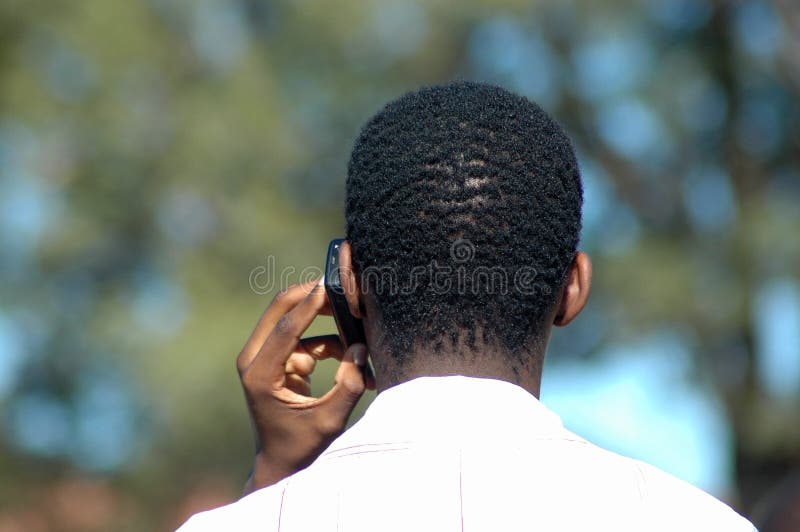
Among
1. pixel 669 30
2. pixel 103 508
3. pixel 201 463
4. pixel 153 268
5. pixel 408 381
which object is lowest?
pixel 103 508

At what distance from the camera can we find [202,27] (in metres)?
8.50

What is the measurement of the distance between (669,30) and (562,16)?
759 millimetres

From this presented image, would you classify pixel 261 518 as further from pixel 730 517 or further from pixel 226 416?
pixel 226 416

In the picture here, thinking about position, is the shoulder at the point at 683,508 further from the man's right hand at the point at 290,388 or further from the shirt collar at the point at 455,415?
the man's right hand at the point at 290,388

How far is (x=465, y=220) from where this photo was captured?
142 centimetres

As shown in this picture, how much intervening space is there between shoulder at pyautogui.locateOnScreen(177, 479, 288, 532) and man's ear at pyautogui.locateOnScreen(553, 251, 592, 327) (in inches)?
20.2

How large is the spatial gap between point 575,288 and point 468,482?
42 cm

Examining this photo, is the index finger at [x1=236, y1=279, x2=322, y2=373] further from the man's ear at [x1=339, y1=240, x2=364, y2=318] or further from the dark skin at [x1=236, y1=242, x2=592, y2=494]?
the man's ear at [x1=339, y1=240, x2=364, y2=318]

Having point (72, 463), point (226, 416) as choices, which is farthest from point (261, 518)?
point (72, 463)

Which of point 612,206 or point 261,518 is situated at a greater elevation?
point 612,206

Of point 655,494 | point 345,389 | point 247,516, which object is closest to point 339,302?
point 345,389

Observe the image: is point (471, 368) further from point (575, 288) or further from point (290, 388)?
point (290, 388)

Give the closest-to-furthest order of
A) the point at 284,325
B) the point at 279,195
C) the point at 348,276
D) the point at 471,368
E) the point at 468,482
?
the point at 468,482, the point at 471,368, the point at 348,276, the point at 284,325, the point at 279,195

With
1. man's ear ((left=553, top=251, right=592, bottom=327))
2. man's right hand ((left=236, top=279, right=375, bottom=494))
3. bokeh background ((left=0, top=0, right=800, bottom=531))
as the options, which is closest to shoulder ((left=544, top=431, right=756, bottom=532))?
man's ear ((left=553, top=251, right=592, bottom=327))
